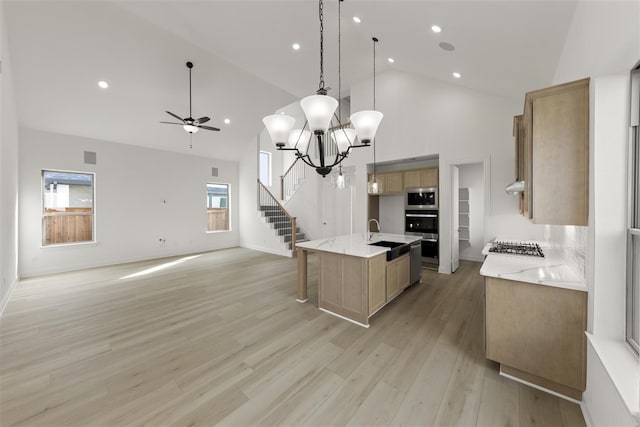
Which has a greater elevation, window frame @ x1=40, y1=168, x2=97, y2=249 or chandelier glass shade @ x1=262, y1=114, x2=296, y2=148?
chandelier glass shade @ x1=262, y1=114, x2=296, y2=148

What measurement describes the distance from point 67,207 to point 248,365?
6574 millimetres

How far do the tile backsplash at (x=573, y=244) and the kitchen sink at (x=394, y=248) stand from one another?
178cm

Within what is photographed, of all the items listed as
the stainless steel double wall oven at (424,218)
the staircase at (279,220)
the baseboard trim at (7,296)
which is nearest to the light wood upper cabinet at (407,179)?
the stainless steel double wall oven at (424,218)

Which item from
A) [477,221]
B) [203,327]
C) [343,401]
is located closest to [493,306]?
[343,401]

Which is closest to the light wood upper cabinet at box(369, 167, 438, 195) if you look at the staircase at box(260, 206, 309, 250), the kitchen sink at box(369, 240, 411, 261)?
the kitchen sink at box(369, 240, 411, 261)

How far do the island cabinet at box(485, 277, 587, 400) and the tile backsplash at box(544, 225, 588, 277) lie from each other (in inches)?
13.6

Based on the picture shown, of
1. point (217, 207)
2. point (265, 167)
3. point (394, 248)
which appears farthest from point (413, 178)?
point (265, 167)

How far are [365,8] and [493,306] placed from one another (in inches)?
141

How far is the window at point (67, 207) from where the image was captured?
5.58 m

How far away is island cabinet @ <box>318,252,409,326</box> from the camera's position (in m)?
3.05

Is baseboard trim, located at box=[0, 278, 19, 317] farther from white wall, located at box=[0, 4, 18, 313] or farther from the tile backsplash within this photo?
the tile backsplash

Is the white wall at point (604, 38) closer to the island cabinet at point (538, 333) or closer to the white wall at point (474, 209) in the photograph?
the island cabinet at point (538, 333)

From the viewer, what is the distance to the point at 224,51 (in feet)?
16.5

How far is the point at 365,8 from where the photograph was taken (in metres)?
3.08
